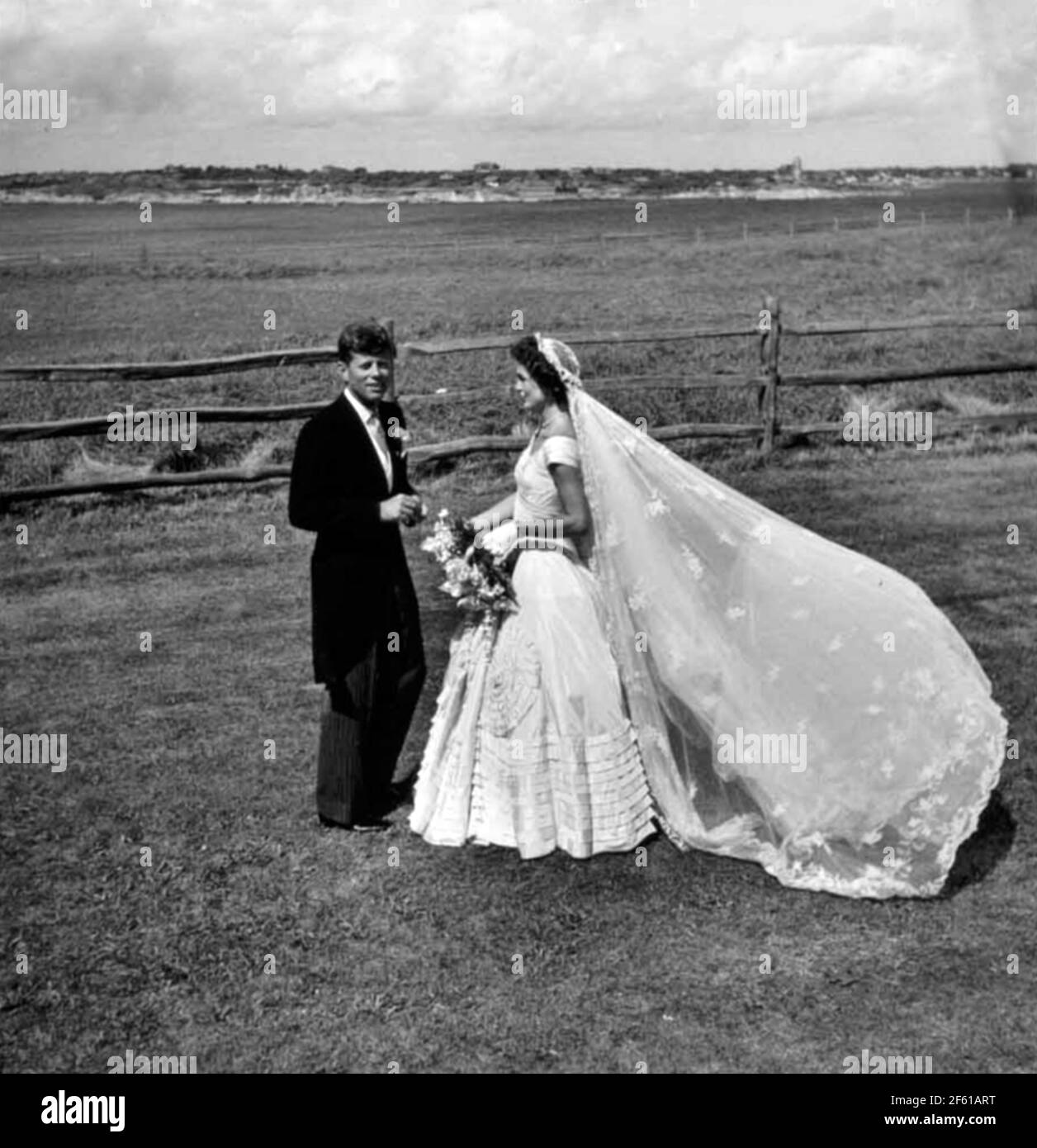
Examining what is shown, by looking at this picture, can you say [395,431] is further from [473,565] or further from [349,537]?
[473,565]

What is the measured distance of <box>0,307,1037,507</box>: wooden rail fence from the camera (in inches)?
438

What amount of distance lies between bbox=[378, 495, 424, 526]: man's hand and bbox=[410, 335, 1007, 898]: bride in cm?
38

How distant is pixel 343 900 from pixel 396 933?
1.08 ft

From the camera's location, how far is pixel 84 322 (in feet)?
96.4

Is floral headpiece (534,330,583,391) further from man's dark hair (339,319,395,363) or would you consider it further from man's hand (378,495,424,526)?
man's hand (378,495,424,526)

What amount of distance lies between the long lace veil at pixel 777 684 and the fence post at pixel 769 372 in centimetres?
738

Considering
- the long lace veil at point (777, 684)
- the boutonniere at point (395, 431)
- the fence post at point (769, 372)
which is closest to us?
the long lace veil at point (777, 684)

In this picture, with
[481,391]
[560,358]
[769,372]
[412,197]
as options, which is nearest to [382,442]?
[560,358]

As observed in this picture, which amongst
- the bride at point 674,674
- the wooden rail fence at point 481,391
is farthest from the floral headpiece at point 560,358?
the wooden rail fence at point 481,391

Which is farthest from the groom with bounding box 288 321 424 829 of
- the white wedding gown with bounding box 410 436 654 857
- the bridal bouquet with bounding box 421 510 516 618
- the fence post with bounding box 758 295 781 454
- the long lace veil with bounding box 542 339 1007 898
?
the fence post with bounding box 758 295 781 454

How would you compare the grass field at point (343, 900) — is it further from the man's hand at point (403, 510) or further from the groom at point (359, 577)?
the man's hand at point (403, 510)

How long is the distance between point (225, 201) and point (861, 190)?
257 ft

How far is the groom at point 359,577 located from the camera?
499cm

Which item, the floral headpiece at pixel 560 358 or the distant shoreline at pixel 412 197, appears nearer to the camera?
the floral headpiece at pixel 560 358
